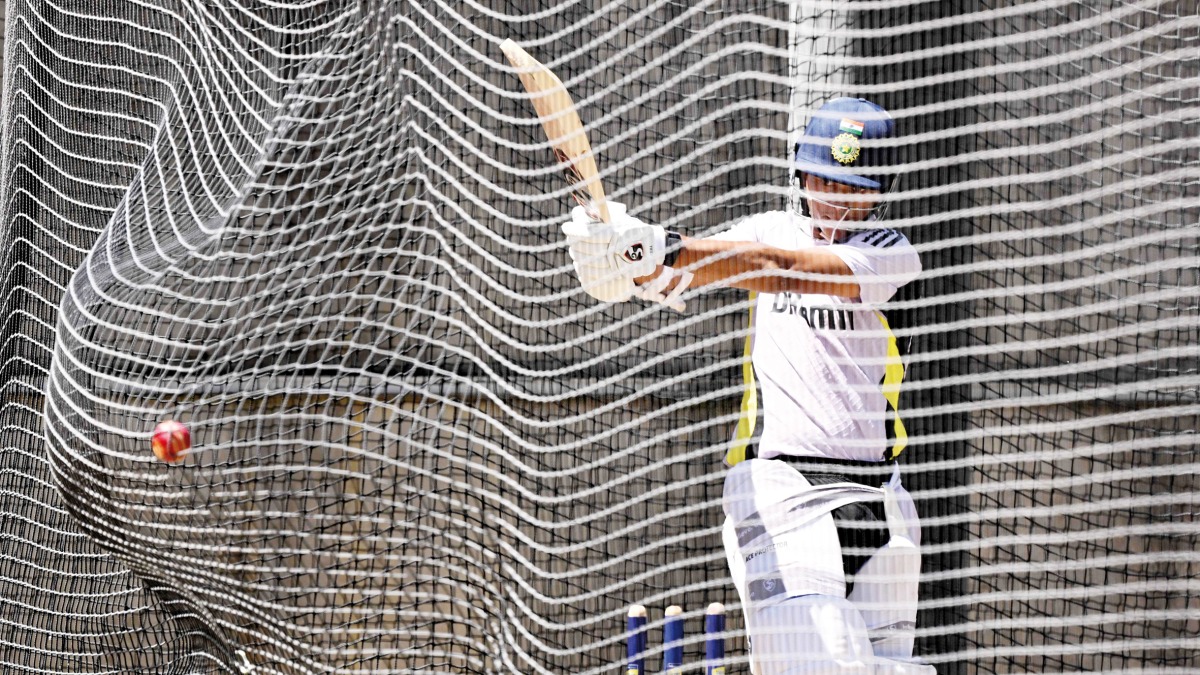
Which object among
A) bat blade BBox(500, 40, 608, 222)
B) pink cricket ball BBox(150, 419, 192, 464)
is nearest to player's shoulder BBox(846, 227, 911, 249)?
bat blade BBox(500, 40, 608, 222)

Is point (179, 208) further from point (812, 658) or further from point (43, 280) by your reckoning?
point (812, 658)

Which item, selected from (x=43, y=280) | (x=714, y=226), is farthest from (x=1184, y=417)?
(x=43, y=280)

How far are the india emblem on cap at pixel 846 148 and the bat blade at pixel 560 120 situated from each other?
50 cm

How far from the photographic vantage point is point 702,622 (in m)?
3.37

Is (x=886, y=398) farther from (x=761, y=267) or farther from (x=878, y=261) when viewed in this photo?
(x=761, y=267)

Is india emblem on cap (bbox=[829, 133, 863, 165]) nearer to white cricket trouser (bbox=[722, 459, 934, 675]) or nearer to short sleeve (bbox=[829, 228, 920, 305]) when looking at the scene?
short sleeve (bbox=[829, 228, 920, 305])

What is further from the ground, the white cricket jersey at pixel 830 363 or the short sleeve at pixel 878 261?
the short sleeve at pixel 878 261

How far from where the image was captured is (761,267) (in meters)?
2.13

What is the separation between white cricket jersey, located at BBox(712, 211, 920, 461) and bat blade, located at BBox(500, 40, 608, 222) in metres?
0.36

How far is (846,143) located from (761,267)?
0.34 m

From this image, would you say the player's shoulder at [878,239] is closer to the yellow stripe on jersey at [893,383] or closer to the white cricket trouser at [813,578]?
the yellow stripe on jersey at [893,383]

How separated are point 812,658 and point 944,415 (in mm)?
1004

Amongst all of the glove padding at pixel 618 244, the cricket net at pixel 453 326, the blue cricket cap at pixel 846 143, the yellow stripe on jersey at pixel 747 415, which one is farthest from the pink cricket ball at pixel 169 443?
the blue cricket cap at pixel 846 143

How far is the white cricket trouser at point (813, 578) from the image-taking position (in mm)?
2125
